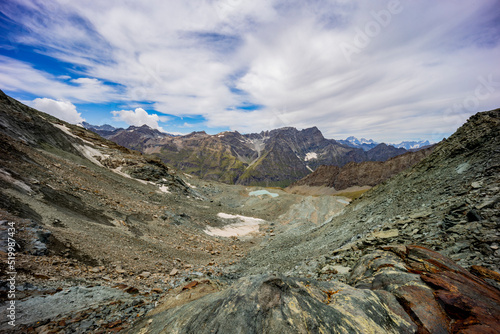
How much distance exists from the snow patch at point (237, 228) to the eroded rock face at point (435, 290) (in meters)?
26.6

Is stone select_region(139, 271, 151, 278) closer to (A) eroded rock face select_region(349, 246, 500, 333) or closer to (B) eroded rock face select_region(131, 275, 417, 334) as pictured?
(B) eroded rock face select_region(131, 275, 417, 334)

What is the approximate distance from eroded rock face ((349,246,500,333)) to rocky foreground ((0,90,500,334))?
4 centimetres

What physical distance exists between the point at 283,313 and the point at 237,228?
32.6 meters

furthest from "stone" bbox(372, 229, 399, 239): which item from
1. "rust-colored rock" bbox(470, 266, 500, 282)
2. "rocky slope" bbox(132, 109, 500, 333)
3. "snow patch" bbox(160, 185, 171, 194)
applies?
"snow patch" bbox(160, 185, 171, 194)

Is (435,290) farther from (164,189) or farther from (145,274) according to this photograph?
(164,189)

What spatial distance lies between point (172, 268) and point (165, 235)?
798 cm

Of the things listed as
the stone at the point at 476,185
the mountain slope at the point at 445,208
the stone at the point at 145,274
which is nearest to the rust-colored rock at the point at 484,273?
the mountain slope at the point at 445,208

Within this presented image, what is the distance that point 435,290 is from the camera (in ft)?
22.1

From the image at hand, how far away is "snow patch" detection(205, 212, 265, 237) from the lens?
1296 inches

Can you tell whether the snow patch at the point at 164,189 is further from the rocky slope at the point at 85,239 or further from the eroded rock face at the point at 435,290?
the eroded rock face at the point at 435,290

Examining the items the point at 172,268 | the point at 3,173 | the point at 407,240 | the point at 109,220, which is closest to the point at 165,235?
the point at 109,220

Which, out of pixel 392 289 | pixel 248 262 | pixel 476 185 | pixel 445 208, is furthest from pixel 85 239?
pixel 476 185

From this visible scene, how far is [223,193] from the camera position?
69.6 meters

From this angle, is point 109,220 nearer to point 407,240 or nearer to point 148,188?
point 148,188
